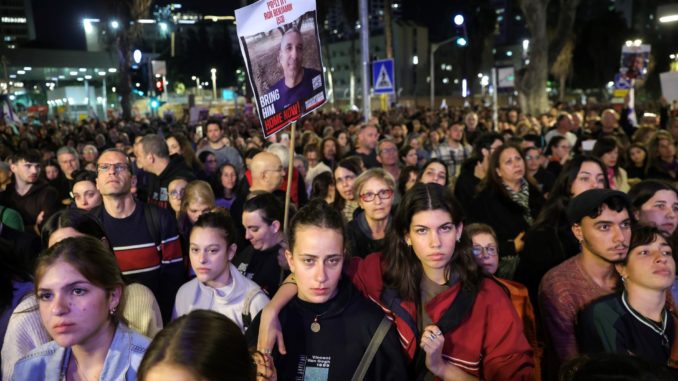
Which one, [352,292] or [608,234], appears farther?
[608,234]

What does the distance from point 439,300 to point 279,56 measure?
8.06 feet

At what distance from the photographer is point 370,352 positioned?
265 centimetres

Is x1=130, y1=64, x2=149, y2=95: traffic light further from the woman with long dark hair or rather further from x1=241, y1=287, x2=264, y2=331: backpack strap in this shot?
x1=241, y1=287, x2=264, y2=331: backpack strap

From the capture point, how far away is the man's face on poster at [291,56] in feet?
14.8

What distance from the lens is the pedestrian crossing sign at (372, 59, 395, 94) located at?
12641mm

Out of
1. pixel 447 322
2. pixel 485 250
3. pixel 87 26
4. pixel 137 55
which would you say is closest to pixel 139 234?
pixel 485 250

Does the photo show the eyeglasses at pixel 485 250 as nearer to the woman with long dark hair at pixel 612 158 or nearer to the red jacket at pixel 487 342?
the red jacket at pixel 487 342

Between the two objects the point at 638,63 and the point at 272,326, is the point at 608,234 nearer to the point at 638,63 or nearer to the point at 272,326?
the point at 272,326

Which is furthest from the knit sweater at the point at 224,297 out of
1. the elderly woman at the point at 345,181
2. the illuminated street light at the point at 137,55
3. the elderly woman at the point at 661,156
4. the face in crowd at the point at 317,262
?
the illuminated street light at the point at 137,55

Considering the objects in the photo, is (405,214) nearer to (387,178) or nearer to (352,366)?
(352,366)

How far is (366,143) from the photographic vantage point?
9742 mm

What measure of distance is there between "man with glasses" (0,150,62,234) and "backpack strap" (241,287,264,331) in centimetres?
387

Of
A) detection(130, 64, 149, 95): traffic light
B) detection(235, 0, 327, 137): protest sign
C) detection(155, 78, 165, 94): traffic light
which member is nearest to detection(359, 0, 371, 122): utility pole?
detection(130, 64, 149, 95): traffic light

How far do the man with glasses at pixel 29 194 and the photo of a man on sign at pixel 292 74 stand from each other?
11.5ft
